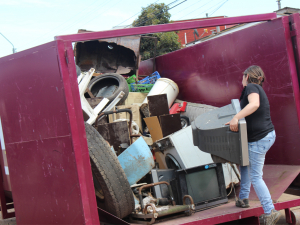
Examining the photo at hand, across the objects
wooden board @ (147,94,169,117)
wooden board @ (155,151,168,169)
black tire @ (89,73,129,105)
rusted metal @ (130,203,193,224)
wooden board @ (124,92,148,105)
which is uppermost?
black tire @ (89,73,129,105)

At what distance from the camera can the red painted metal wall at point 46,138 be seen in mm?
2557

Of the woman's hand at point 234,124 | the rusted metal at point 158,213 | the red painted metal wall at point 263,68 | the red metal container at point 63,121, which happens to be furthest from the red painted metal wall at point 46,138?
the red painted metal wall at point 263,68

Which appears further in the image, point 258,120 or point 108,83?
point 108,83

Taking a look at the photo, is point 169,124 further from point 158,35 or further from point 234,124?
point 158,35

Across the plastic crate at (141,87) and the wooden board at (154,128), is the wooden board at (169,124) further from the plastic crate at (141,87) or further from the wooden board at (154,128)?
the plastic crate at (141,87)

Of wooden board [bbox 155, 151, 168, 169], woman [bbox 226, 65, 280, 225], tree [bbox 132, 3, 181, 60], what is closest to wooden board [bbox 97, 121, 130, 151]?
wooden board [bbox 155, 151, 168, 169]

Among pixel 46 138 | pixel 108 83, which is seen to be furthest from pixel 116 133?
pixel 108 83

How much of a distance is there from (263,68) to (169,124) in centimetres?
168

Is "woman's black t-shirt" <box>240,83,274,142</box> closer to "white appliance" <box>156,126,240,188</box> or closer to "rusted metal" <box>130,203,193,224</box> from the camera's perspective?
"rusted metal" <box>130,203,193,224</box>

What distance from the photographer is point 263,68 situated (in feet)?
13.4

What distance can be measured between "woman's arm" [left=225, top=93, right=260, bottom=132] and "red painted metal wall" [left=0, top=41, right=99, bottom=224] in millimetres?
1346

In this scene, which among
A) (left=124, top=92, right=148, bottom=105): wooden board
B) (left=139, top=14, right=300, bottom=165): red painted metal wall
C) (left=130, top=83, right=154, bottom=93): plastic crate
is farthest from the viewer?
(left=130, top=83, right=154, bottom=93): plastic crate

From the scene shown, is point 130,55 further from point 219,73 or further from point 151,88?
point 219,73

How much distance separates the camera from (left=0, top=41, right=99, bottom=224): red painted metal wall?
2.56 m
